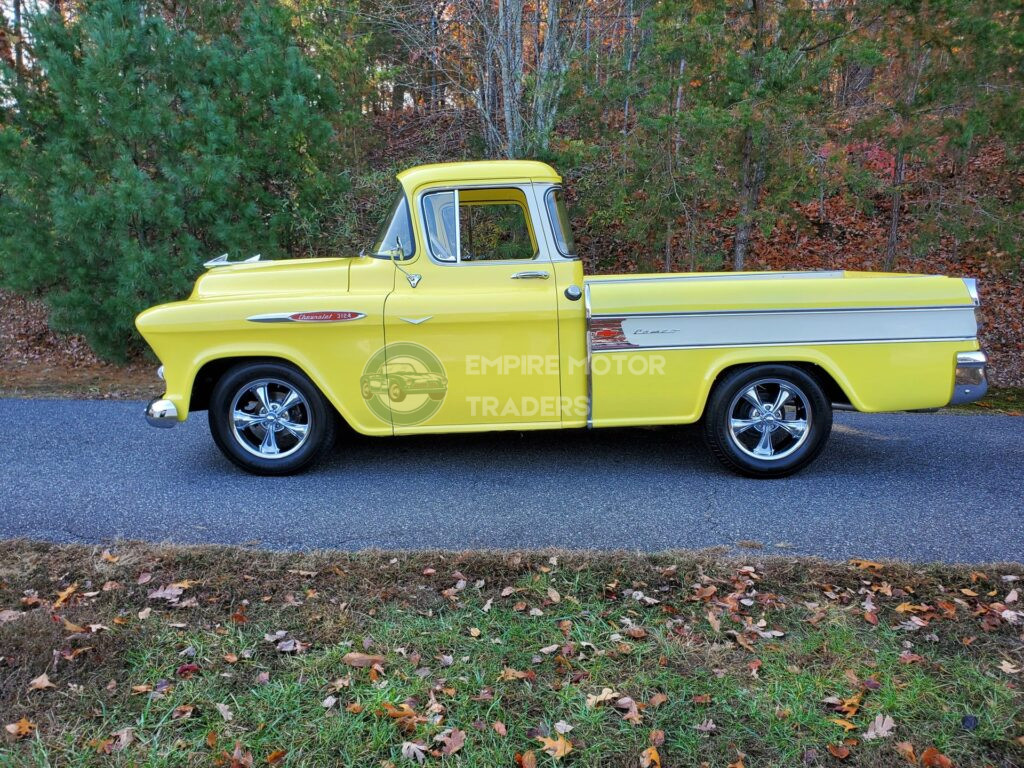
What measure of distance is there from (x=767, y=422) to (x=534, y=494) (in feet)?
5.68

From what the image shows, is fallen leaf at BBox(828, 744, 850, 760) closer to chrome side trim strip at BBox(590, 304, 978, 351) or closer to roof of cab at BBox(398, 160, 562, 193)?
chrome side trim strip at BBox(590, 304, 978, 351)

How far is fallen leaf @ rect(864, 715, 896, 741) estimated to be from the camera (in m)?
2.82

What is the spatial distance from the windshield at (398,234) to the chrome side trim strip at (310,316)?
549 mm

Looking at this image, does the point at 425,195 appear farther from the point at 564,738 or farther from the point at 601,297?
the point at 564,738

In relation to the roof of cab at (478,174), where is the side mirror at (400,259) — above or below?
below

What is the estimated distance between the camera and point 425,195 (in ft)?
17.9


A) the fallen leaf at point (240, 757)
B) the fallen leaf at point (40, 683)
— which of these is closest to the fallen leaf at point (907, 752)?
the fallen leaf at point (240, 757)

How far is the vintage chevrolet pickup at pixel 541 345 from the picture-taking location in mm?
5293

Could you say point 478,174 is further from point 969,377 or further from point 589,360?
point 969,377

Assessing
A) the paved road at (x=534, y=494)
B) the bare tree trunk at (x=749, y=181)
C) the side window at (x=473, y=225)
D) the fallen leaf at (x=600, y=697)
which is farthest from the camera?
the bare tree trunk at (x=749, y=181)

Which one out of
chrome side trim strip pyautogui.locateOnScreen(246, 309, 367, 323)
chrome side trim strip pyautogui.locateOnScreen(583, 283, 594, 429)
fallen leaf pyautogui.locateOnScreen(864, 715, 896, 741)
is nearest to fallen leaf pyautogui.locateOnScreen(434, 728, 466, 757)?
fallen leaf pyautogui.locateOnScreen(864, 715, 896, 741)

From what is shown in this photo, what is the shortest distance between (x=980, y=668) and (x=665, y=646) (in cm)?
127

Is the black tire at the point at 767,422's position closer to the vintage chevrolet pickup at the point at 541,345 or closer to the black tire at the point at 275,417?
the vintage chevrolet pickup at the point at 541,345

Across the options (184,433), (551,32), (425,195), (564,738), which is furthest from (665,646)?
(551,32)
